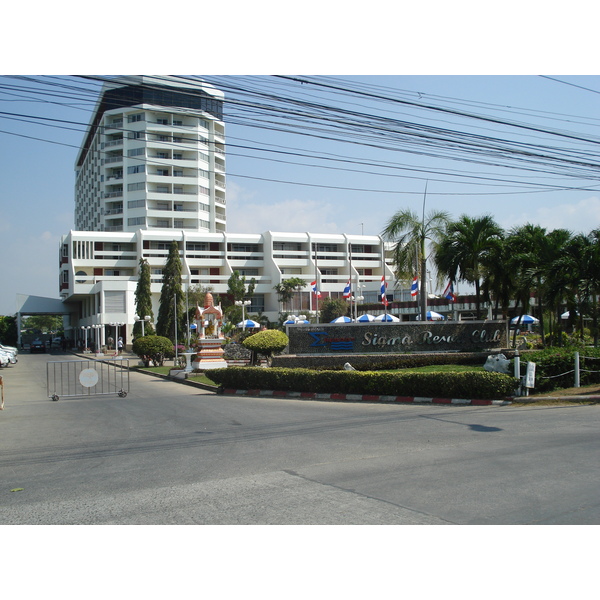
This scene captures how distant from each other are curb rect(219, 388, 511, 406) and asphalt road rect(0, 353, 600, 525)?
781mm

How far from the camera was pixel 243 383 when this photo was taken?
819 inches

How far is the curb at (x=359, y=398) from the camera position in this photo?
50.6 feet

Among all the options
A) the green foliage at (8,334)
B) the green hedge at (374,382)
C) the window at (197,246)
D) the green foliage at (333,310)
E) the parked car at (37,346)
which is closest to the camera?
the green hedge at (374,382)

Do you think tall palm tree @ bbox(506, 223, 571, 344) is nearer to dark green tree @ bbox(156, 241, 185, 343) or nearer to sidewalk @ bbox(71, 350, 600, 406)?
sidewalk @ bbox(71, 350, 600, 406)

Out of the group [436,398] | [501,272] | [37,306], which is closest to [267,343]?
[436,398]

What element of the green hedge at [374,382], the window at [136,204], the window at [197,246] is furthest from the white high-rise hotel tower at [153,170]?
the green hedge at [374,382]

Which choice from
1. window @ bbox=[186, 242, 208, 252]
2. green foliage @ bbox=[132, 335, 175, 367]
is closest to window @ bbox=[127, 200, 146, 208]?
window @ bbox=[186, 242, 208, 252]

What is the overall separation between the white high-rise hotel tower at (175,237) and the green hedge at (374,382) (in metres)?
52.5

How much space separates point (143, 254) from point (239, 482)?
6824cm

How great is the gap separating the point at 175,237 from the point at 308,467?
69.4m

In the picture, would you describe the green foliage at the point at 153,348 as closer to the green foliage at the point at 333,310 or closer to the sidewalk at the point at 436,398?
the sidewalk at the point at 436,398

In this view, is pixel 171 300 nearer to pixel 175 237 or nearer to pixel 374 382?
pixel 175 237

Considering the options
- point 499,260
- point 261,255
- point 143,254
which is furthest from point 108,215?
point 499,260

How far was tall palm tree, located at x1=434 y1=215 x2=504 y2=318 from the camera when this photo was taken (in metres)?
26.5
